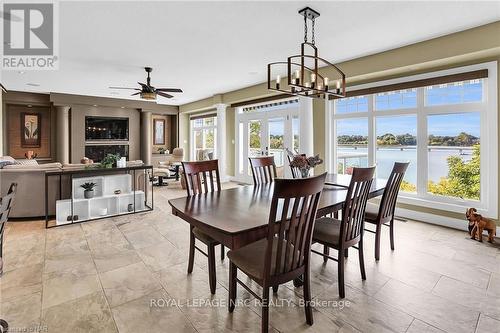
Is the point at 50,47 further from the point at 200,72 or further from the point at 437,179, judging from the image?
the point at 437,179

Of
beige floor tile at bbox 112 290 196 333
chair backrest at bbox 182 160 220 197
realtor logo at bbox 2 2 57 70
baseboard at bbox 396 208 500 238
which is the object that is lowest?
beige floor tile at bbox 112 290 196 333

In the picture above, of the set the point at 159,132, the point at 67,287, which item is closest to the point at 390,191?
the point at 67,287

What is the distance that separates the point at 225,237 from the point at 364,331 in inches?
45.2

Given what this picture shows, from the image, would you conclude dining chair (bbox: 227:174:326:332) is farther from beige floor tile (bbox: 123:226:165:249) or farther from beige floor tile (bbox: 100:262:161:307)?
beige floor tile (bbox: 123:226:165:249)

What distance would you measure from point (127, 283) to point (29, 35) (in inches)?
133

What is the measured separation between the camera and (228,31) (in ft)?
11.1

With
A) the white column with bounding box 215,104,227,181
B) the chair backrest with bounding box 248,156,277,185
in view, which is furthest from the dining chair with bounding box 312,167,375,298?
the white column with bounding box 215,104,227,181

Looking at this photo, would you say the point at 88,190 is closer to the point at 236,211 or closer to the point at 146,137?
the point at 236,211

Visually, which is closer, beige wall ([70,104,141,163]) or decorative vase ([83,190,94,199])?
decorative vase ([83,190,94,199])

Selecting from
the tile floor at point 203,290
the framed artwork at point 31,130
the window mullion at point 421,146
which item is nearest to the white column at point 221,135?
the tile floor at point 203,290

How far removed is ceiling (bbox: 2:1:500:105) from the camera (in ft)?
9.18

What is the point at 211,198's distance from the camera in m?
2.39

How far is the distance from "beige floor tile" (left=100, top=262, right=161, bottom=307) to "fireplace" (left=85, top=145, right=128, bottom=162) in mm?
7541

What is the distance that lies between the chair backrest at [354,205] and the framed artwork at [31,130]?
31.8ft
